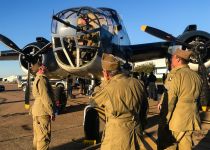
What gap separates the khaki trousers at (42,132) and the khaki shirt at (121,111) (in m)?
2.80

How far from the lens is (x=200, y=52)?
1228 cm

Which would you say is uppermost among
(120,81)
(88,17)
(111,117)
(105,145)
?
(88,17)

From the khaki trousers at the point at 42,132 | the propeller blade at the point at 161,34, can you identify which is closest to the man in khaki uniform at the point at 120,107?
the khaki trousers at the point at 42,132

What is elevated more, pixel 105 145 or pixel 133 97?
pixel 133 97

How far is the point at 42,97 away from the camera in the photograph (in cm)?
672

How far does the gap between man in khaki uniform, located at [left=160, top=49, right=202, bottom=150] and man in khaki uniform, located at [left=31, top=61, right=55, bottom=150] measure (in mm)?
2435

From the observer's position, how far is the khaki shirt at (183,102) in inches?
203

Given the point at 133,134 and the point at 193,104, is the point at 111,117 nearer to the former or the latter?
the point at 133,134

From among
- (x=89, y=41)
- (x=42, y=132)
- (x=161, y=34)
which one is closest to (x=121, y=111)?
(x=42, y=132)

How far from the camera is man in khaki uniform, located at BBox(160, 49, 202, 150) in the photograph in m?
5.15

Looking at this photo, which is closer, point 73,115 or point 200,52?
point 200,52

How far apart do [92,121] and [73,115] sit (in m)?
5.25

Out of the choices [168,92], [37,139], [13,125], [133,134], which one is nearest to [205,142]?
[168,92]

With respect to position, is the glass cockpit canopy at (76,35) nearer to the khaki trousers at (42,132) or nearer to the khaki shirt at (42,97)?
the khaki shirt at (42,97)
